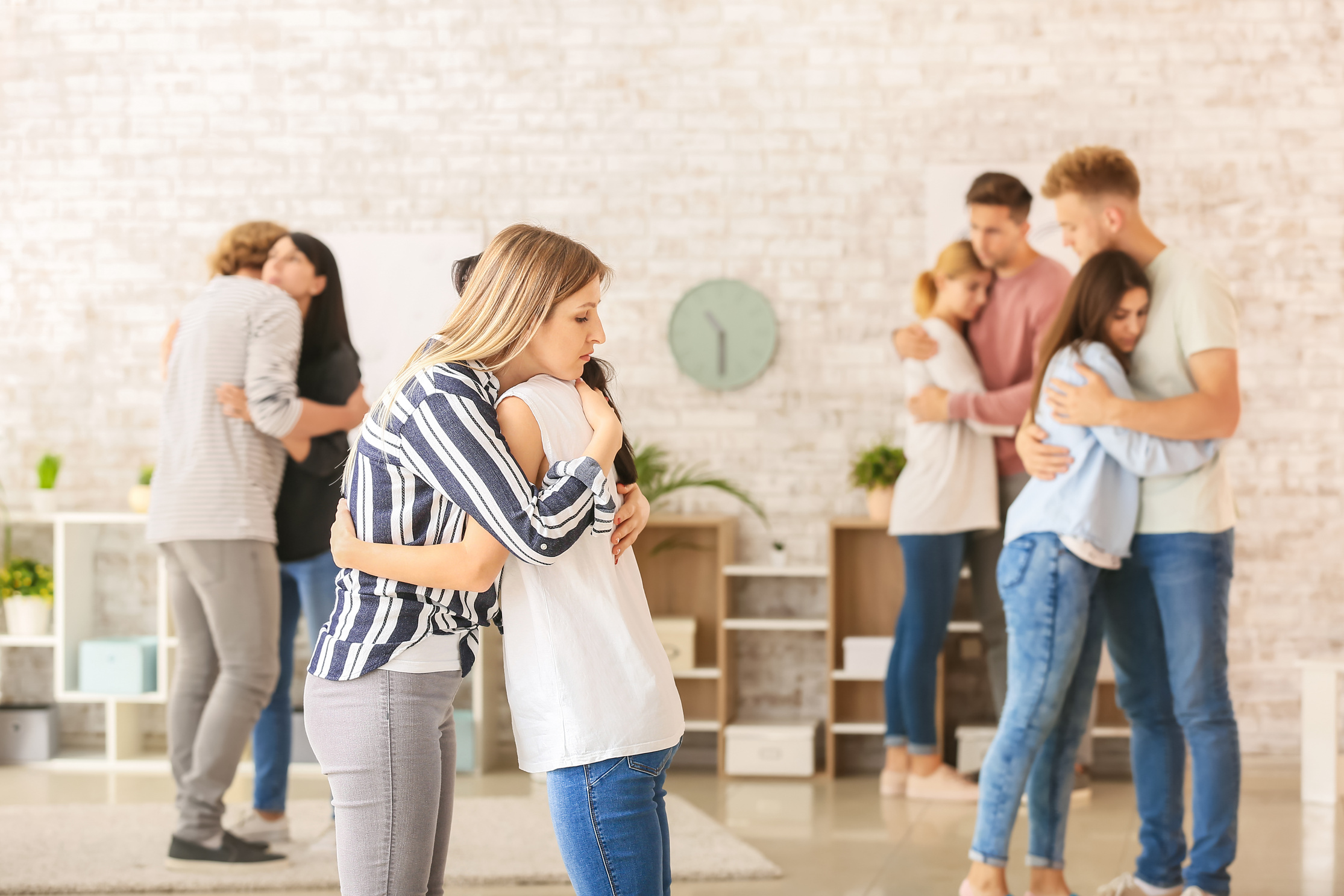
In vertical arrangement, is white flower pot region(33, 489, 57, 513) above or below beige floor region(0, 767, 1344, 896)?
above

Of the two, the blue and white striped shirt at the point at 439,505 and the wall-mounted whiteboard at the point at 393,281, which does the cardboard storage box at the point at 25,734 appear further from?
the blue and white striped shirt at the point at 439,505

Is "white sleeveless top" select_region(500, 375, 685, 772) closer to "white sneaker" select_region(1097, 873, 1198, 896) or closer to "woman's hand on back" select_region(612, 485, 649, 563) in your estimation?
"woman's hand on back" select_region(612, 485, 649, 563)

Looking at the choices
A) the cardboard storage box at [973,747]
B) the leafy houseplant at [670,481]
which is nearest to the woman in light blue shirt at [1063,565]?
the cardboard storage box at [973,747]

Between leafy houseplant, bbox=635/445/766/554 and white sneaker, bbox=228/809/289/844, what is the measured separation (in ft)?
5.61

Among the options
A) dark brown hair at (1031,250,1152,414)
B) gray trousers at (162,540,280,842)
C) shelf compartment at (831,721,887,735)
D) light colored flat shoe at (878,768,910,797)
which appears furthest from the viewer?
shelf compartment at (831,721,887,735)

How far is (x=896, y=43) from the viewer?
16.4 feet

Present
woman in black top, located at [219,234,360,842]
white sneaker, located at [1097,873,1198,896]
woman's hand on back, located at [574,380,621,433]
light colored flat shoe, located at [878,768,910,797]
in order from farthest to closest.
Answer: light colored flat shoe, located at [878,768,910,797]
woman in black top, located at [219,234,360,842]
white sneaker, located at [1097,873,1198,896]
woman's hand on back, located at [574,380,621,433]

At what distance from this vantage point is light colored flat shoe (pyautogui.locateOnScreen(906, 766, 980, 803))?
13.9 ft

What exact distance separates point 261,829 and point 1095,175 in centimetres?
277

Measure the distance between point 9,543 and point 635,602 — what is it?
4.40 meters

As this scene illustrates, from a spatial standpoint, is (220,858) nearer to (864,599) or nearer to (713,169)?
(864,599)

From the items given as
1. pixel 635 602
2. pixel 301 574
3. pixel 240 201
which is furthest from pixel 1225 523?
pixel 240 201

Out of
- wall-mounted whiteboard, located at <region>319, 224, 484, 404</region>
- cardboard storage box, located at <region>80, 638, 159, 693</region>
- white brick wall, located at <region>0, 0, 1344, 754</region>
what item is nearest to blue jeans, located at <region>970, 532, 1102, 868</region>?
white brick wall, located at <region>0, 0, 1344, 754</region>

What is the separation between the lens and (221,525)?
3.21 meters
